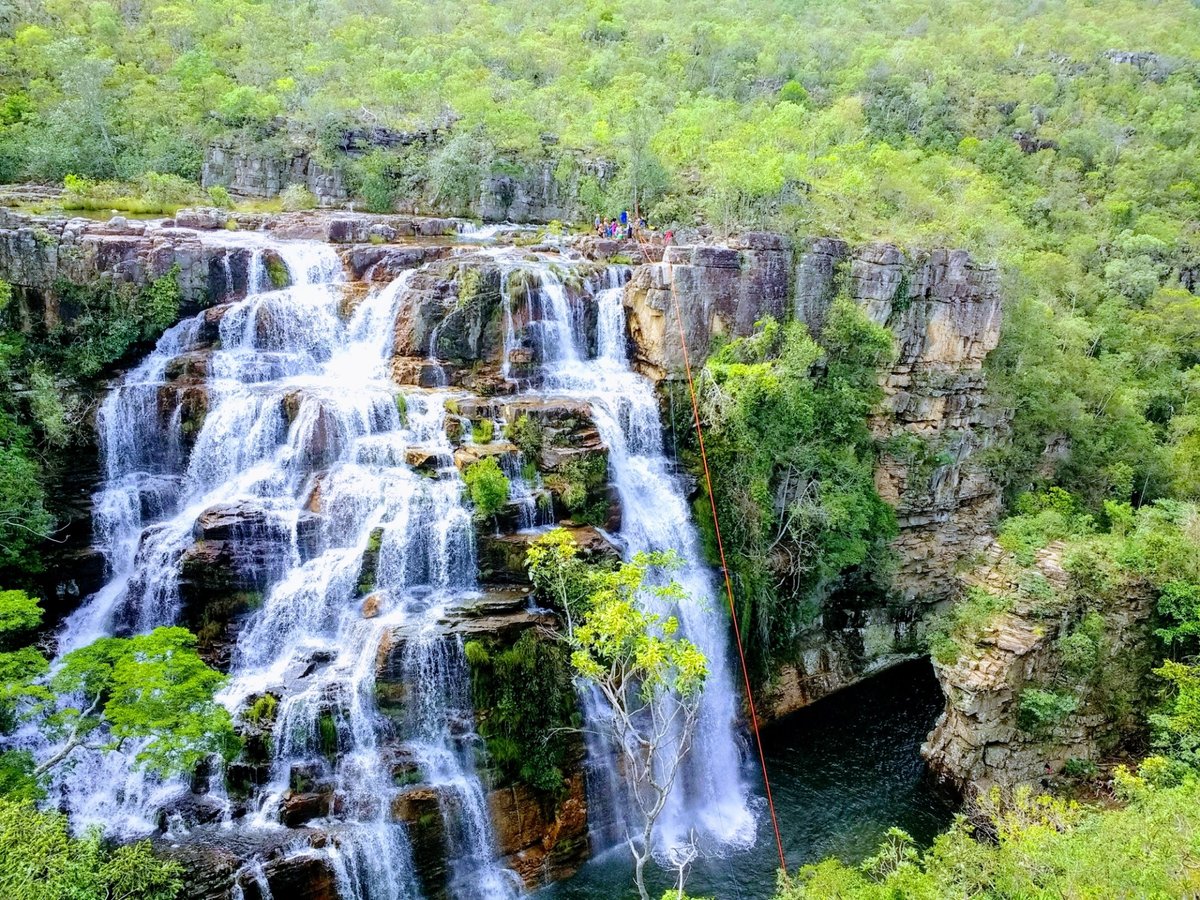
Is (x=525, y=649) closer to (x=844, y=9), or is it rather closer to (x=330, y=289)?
(x=330, y=289)

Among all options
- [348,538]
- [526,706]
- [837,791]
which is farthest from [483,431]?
[837,791]

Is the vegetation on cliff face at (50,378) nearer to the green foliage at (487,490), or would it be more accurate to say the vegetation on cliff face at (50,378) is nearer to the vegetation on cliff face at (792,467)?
the green foliage at (487,490)

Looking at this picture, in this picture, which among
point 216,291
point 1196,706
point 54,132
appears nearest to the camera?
point 1196,706

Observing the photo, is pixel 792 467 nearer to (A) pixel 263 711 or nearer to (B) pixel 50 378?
(A) pixel 263 711

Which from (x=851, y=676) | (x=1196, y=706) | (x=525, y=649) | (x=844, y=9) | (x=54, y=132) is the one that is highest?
(x=844, y=9)

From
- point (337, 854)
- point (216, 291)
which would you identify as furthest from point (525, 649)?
point (216, 291)
